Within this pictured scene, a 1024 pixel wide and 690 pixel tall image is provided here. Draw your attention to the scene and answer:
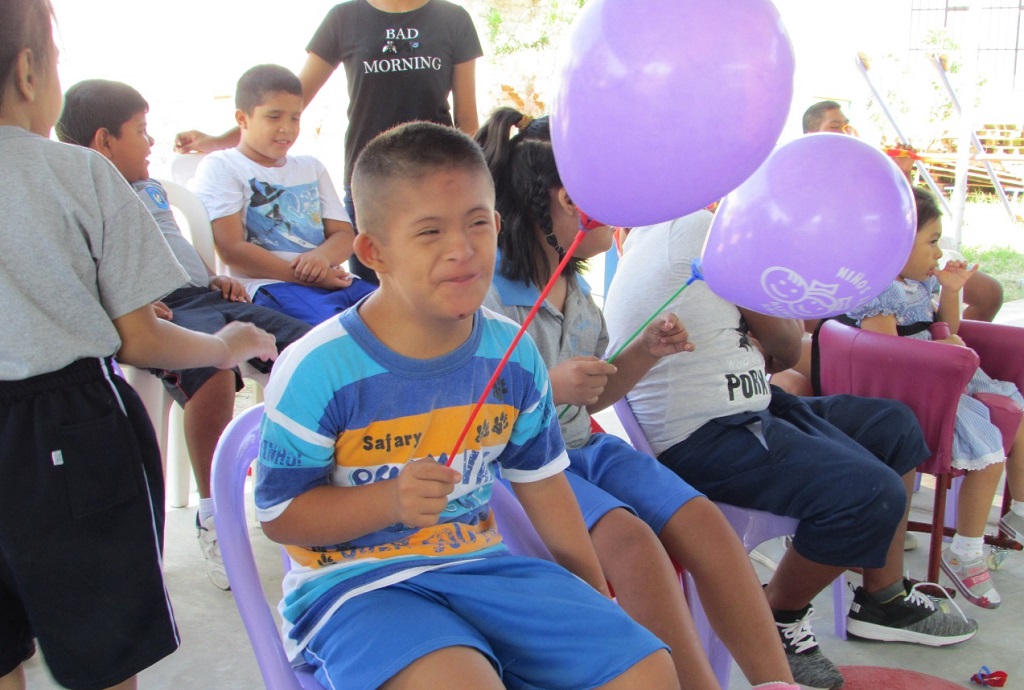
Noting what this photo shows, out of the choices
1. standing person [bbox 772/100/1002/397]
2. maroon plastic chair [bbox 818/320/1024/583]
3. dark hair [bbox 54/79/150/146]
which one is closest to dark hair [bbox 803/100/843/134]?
standing person [bbox 772/100/1002/397]

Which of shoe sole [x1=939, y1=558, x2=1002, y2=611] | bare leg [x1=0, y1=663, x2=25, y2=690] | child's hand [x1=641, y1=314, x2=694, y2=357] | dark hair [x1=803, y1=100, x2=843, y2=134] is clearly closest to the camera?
bare leg [x1=0, y1=663, x2=25, y2=690]

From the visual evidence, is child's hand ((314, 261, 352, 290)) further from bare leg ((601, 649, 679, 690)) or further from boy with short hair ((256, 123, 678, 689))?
bare leg ((601, 649, 679, 690))

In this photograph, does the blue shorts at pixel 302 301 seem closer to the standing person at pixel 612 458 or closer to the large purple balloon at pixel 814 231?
the standing person at pixel 612 458

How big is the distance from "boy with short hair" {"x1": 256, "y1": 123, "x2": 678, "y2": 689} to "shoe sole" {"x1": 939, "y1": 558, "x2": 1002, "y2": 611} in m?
1.65

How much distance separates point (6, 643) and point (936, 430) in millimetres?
2150

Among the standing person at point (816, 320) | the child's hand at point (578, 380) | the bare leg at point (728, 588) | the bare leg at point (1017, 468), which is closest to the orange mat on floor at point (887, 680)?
the bare leg at point (728, 588)

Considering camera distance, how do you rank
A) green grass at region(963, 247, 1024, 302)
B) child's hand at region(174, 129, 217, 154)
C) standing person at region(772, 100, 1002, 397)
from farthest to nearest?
green grass at region(963, 247, 1024, 302), child's hand at region(174, 129, 217, 154), standing person at region(772, 100, 1002, 397)

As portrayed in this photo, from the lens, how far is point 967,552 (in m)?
2.47

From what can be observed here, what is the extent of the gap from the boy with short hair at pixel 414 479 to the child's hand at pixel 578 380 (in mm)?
271

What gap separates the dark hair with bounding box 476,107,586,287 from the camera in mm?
1751

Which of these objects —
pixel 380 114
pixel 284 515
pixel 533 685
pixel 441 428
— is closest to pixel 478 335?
pixel 441 428

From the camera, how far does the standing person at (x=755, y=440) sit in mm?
1840

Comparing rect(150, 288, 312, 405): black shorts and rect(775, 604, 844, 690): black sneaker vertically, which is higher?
rect(150, 288, 312, 405): black shorts

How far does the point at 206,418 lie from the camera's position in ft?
7.71
